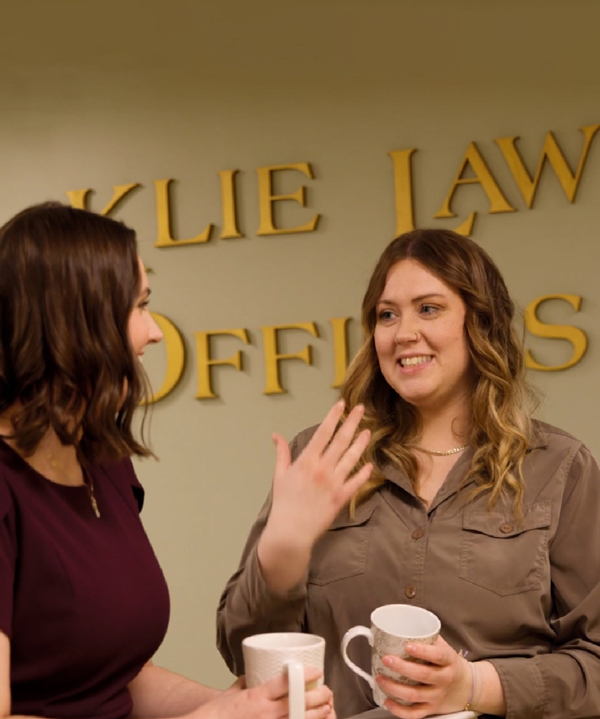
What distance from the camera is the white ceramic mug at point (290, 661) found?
4.12 feet

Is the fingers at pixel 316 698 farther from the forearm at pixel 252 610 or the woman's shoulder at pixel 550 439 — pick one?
the woman's shoulder at pixel 550 439

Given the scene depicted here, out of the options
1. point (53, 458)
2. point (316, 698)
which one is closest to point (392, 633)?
point (316, 698)

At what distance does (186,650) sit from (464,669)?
2121mm

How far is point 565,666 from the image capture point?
1796 mm

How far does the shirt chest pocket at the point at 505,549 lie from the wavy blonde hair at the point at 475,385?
0.04m

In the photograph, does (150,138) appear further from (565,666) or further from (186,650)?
(565,666)

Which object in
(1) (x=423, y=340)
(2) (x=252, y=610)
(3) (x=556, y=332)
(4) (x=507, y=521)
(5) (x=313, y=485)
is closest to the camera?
(5) (x=313, y=485)

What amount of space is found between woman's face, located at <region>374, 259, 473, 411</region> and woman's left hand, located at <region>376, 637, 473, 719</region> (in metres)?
0.59

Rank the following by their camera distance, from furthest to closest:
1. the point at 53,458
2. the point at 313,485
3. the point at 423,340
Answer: the point at 423,340 < the point at 313,485 < the point at 53,458

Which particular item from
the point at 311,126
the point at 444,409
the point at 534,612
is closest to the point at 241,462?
the point at 311,126

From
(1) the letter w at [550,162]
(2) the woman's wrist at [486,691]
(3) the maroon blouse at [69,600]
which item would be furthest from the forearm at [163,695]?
(1) the letter w at [550,162]

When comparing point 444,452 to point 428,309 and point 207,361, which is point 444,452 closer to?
point 428,309

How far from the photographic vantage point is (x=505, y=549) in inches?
74.5

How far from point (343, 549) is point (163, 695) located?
1.61 feet
